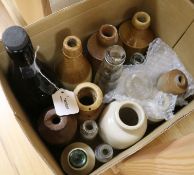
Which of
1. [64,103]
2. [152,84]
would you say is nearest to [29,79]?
[64,103]

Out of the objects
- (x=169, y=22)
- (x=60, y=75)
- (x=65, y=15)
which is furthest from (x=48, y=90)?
(x=169, y=22)

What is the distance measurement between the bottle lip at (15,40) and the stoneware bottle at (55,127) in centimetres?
17

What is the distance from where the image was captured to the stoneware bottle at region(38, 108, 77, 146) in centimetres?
60

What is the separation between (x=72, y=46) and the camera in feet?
1.94

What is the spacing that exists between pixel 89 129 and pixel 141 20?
277 millimetres

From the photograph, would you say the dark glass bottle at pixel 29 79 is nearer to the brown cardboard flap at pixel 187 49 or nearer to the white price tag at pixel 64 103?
the white price tag at pixel 64 103

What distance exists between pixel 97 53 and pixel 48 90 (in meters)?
0.13

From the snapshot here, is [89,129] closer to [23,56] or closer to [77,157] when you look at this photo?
[77,157]

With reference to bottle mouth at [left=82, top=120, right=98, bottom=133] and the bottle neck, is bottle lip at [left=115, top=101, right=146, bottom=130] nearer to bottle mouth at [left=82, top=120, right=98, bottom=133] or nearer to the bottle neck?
bottle mouth at [left=82, top=120, right=98, bottom=133]

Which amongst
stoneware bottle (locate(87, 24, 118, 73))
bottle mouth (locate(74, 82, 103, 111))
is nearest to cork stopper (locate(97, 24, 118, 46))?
stoneware bottle (locate(87, 24, 118, 73))

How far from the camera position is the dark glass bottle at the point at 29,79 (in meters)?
0.49

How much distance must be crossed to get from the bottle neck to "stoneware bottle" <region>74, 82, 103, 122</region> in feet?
0.39

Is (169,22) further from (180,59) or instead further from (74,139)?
(74,139)

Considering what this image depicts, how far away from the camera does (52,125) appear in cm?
60
